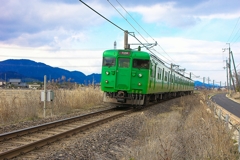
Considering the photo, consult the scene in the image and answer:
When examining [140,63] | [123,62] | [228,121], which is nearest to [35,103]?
[123,62]

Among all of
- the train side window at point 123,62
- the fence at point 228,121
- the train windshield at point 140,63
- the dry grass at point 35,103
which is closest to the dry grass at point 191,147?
the fence at point 228,121

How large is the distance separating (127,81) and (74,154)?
9373 millimetres

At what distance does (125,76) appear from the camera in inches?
610

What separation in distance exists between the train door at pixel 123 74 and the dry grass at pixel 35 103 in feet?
9.55

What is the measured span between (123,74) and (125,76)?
16cm

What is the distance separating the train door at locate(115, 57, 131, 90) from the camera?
15387 millimetres

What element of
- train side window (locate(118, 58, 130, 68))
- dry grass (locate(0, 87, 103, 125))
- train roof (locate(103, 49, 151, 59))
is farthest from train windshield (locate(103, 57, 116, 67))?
dry grass (locate(0, 87, 103, 125))

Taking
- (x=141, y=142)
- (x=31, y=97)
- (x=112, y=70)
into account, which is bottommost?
(x=141, y=142)

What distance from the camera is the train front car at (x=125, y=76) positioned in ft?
50.4

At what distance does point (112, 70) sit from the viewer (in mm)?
15633

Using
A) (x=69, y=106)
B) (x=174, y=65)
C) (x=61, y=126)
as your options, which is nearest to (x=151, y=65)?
(x=69, y=106)

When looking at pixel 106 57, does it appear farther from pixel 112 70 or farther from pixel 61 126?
pixel 61 126

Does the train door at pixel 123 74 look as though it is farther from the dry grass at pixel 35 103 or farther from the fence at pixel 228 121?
the fence at pixel 228 121

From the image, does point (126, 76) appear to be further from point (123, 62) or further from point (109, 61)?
point (109, 61)
